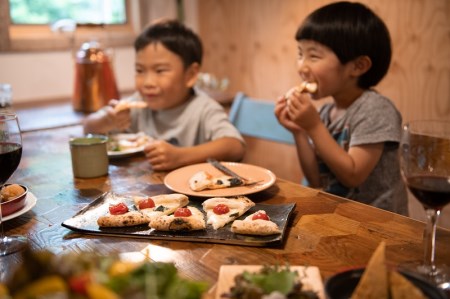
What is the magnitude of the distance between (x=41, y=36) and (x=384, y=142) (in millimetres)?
2171

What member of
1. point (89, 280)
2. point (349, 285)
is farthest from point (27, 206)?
point (349, 285)

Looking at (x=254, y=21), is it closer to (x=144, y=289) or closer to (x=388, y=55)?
(x=388, y=55)

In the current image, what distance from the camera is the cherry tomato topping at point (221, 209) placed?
0.94m

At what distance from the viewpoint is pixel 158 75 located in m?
1.75

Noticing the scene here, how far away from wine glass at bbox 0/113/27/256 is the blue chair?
1194mm

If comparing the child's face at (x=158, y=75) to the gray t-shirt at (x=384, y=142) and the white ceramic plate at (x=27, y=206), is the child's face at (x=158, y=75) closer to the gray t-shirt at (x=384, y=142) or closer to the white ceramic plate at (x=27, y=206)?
the gray t-shirt at (x=384, y=142)

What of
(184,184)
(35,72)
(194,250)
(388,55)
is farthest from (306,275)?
(35,72)

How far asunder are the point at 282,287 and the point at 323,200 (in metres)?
0.48

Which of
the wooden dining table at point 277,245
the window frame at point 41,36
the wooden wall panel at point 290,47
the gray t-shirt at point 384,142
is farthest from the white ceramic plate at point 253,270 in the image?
the window frame at point 41,36


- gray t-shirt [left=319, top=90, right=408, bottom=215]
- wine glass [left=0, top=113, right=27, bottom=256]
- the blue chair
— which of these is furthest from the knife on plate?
the blue chair

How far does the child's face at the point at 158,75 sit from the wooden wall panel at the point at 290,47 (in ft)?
4.08

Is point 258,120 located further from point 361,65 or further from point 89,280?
point 89,280

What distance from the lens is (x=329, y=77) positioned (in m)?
1.49

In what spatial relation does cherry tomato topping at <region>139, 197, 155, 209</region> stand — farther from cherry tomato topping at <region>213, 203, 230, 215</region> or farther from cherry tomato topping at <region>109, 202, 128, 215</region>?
cherry tomato topping at <region>213, 203, 230, 215</region>
